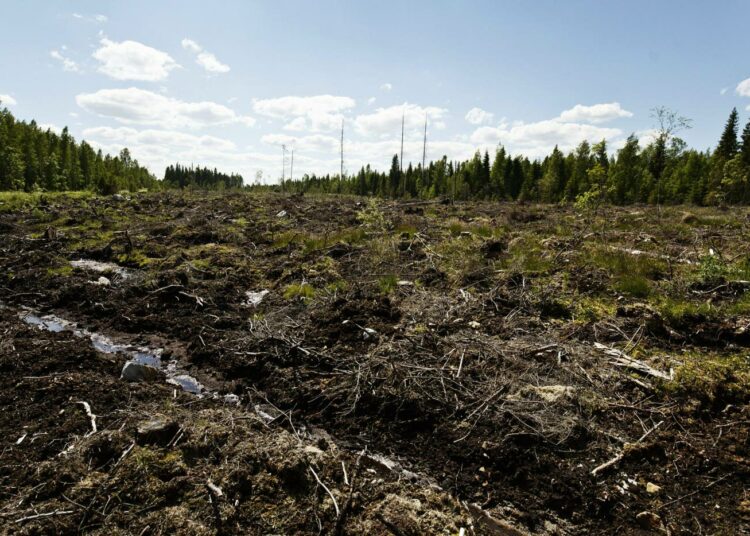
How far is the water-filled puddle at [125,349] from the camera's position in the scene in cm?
512

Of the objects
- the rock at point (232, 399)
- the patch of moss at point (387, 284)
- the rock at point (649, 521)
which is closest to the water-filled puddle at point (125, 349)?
the rock at point (232, 399)

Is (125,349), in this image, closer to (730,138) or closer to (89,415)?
(89,415)

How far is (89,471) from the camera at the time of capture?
9.79 feet

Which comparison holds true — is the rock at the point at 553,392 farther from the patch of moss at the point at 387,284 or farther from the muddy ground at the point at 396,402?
the patch of moss at the point at 387,284

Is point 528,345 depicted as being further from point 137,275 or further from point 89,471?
point 137,275

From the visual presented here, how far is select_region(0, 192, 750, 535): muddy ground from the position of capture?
2.95 metres

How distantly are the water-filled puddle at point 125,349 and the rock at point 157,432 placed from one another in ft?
4.68

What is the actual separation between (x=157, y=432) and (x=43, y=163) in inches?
2521

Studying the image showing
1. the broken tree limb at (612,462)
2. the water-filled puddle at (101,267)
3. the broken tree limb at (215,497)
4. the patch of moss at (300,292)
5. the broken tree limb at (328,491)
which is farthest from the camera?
the water-filled puddle at (101,267)

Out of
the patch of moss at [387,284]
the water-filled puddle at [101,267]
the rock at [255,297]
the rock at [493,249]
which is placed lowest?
the rock at [255,297]

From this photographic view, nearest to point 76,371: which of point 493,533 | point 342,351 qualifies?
point 342,351

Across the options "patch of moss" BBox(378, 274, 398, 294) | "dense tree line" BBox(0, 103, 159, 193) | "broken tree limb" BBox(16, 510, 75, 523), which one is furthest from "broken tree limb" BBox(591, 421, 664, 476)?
"dense tree line" BBox(0, 103, 159, 193)

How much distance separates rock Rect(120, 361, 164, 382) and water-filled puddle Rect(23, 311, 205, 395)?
23 cm

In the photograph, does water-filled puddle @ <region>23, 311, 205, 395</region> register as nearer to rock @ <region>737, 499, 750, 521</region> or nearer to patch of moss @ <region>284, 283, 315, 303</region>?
patch of moss @ <region>284, 283, 315, 303</region>
